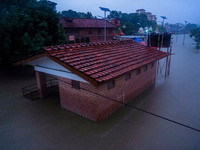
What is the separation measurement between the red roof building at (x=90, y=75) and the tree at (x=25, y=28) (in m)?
5.47

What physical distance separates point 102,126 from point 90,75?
2.95 meters

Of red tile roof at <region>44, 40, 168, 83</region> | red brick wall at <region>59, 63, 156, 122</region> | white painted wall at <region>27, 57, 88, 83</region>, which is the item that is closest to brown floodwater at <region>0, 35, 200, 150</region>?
red brick wall at <region>59, 63, 156, 122</region>

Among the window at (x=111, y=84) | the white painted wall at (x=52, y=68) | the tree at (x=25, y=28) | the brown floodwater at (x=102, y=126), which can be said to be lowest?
the brown floodwater at (x=102, y=126)

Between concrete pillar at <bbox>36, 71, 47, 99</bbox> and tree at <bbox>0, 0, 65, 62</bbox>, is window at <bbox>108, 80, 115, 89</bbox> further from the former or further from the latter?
tree at <bbox>0, 0, 65, 62</bbox>

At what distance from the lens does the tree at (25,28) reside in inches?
568

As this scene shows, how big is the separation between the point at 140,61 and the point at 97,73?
4.73 m

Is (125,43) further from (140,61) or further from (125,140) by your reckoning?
(125,140)

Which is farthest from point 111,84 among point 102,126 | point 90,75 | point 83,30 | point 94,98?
point 83,30

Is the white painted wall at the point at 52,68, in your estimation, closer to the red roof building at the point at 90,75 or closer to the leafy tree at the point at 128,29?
the red roof building at the point at 90,75

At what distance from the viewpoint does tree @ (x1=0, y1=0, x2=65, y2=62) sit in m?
14.4

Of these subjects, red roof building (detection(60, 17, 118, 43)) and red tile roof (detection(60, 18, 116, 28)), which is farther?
red tile roof (detection(60, 18, 116, 28))

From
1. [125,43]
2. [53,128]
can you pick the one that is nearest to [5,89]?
[53,128]

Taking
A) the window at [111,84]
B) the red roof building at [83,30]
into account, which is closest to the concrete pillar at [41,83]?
the window at [111,84]

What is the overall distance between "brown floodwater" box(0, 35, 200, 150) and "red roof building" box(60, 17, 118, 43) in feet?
70.0
